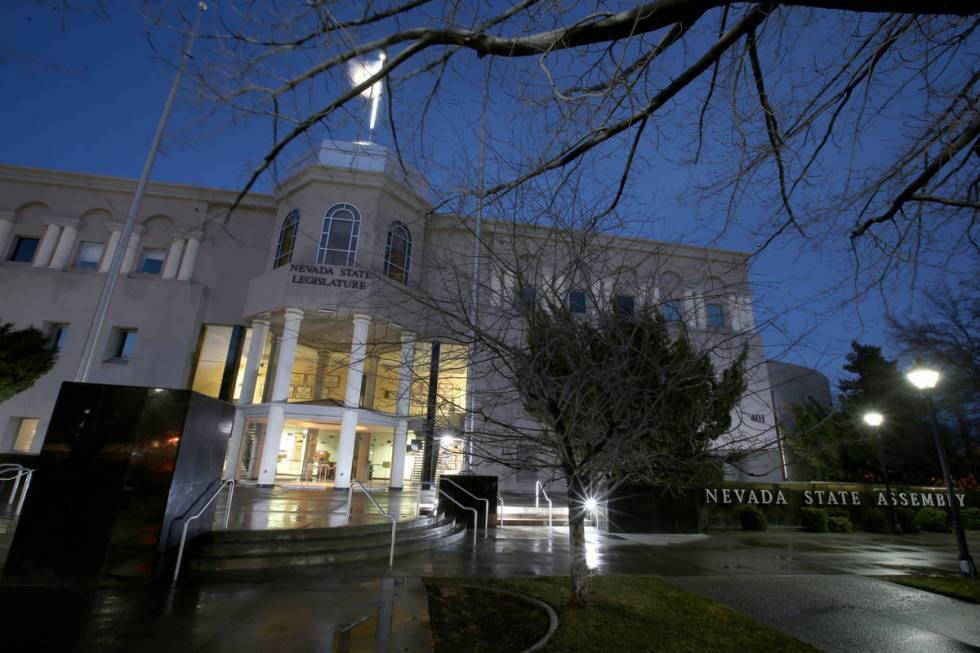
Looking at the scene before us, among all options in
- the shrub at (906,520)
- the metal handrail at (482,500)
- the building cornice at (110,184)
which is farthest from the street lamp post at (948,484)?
the building cornice at (110,184)

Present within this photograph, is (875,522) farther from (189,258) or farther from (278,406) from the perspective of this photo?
(189,258)

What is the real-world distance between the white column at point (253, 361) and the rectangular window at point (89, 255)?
10.1 metres

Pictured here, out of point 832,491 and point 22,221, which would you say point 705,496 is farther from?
point 22,221

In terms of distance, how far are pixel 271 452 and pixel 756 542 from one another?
18418mm

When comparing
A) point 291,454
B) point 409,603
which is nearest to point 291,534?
point 409,603

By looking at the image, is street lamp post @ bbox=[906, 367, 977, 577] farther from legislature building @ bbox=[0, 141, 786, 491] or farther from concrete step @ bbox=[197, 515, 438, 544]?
concrete step @ bbox=[197, 515, 438, 544]

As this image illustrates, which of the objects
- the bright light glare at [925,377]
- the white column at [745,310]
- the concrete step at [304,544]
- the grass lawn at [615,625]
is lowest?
the grass lawn at [615,625]

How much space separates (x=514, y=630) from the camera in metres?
4.62

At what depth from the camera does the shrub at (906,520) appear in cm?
1598

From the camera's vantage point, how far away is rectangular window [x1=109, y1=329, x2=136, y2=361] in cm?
2288

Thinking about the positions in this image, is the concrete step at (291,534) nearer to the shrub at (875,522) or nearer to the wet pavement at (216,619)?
the wet pavement at (216,619)

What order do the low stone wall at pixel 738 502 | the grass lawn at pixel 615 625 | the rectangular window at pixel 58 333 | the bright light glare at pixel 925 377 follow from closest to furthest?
the grass lawn at pixel 615 625, the bright light glare at pixel 925 377, the low stone wall at pixel 738 502, the rectangular window at pixel 58 333

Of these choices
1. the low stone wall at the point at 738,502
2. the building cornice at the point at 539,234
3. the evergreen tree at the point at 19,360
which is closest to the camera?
the building cornice at the point at 539,234

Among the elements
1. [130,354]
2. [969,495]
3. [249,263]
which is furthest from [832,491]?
[130,354]
